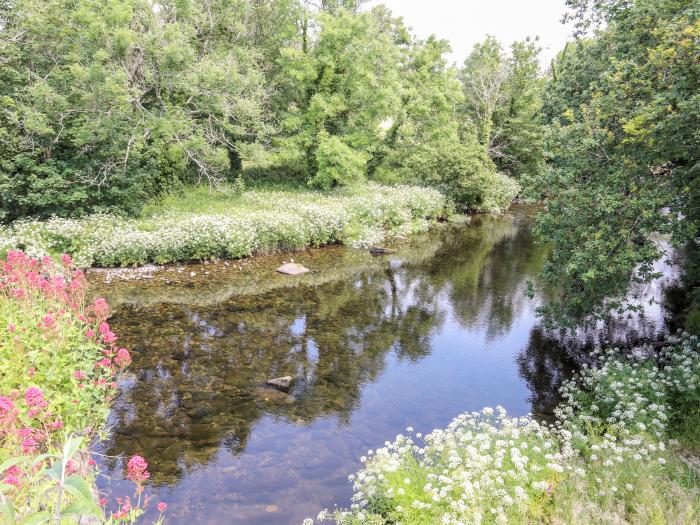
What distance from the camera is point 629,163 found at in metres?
10.4

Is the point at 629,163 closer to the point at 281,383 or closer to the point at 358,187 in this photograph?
the point at 281,383

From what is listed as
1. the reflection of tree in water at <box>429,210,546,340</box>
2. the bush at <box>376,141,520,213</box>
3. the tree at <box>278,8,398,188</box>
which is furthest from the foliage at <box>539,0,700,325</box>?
the bush at <box>376,141,520,213</box>

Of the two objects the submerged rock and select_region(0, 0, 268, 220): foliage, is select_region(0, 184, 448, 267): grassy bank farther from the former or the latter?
the submerged rock

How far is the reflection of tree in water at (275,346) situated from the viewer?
977cm

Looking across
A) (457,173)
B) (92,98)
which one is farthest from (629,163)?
(457,173)

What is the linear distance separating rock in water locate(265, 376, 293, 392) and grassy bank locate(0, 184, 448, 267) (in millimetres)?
10174

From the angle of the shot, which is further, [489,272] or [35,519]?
[489,272]

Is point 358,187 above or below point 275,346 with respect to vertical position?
above

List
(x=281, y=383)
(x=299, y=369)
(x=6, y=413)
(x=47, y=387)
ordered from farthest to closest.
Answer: (x=299, y=369), (x=281, y=383), (x=47, y=387), (x=6, y=413)

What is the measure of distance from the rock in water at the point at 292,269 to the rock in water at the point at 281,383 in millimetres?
8722

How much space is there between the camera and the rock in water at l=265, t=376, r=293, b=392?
11367mm

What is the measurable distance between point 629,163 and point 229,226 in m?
16.1

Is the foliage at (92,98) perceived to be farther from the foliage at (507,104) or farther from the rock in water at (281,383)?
the foliage at (507,104)

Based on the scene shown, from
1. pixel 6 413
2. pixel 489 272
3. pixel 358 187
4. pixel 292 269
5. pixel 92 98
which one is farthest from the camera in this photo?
pixel 358 187
